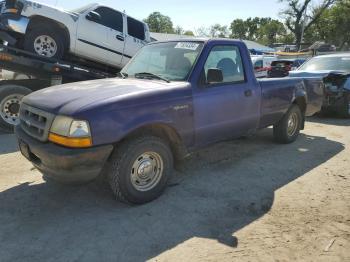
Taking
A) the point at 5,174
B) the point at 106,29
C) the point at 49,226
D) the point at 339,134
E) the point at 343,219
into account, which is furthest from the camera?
the point at 106,29

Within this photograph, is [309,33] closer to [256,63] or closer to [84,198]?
[256,63]

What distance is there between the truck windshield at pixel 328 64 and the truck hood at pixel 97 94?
7583mm

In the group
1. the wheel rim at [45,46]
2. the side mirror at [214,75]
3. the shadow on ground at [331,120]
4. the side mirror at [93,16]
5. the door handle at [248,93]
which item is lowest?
the shadow on ground at [331,120]

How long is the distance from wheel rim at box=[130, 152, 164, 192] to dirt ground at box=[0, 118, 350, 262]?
0.23 metres

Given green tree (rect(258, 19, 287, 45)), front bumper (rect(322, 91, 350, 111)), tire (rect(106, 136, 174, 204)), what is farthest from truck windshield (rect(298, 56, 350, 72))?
green tree (rect(258, 19, 287, 45))

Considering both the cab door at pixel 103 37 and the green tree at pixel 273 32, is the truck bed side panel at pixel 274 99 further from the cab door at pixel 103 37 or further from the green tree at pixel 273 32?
the green tree at pixel 273 32

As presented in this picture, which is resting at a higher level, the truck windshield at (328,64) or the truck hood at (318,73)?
the truck windshield at (328,64)

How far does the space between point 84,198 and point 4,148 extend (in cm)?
284

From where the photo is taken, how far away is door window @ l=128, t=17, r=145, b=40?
31.4 ft

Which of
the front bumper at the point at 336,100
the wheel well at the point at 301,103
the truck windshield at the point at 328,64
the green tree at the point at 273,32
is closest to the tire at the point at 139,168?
the wheel well at the point at 301,103

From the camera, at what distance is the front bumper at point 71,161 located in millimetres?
3615

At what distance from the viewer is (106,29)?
29.3 ft

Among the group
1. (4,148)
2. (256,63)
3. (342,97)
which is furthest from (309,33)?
(4,148)

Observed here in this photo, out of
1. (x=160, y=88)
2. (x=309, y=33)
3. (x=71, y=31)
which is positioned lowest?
(x=160, y=88)
